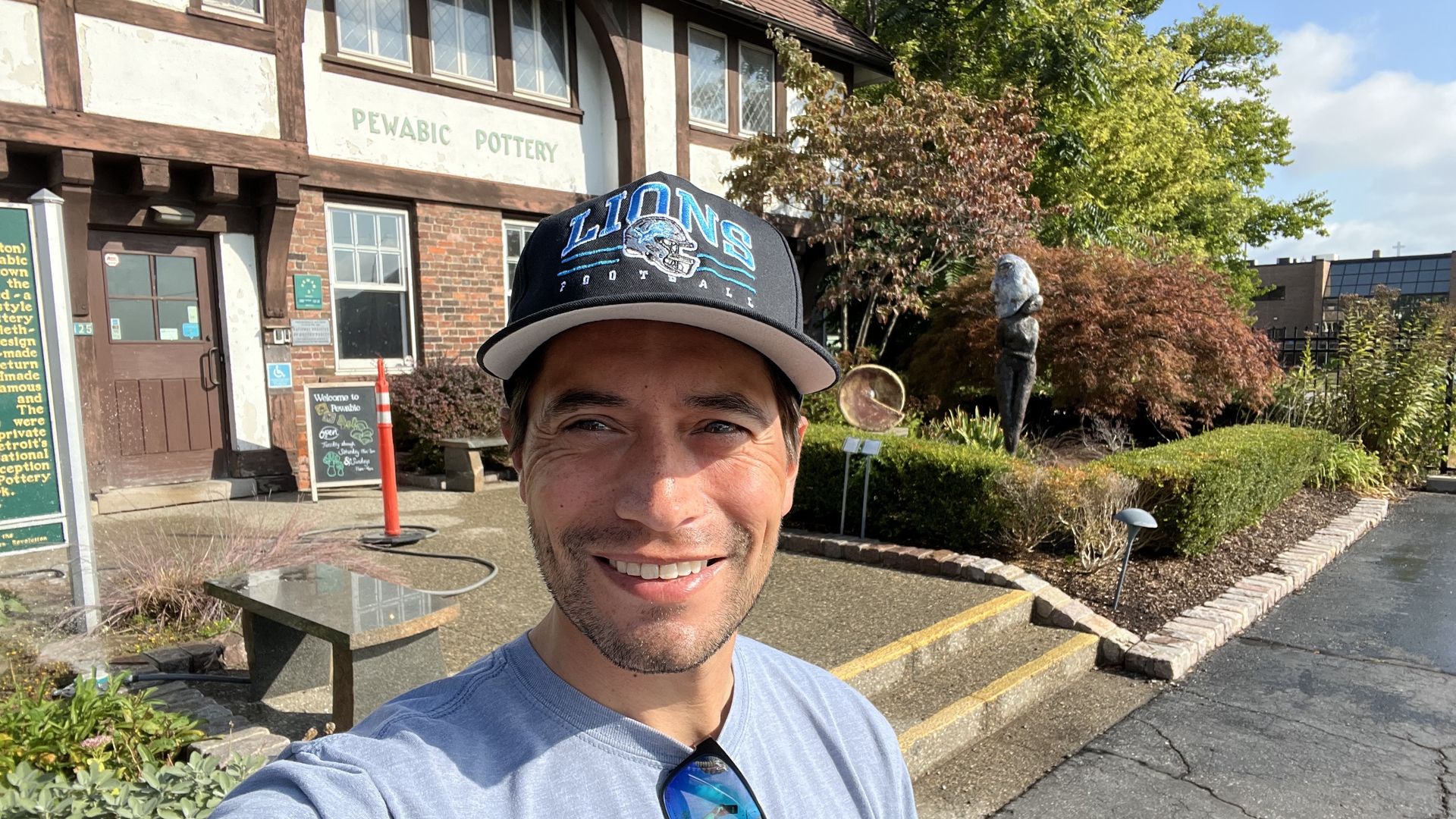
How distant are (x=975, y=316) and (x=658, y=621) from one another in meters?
11.1

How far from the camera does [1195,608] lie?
570 centimetres

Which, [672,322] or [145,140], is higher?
[145,140]

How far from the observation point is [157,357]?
8.07 m

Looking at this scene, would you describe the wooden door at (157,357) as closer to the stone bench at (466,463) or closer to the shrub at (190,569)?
the stone bench at (466,463)

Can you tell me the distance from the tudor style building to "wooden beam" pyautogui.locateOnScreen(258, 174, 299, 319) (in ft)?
0.07

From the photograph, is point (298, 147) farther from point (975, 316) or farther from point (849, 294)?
point (975, 316)

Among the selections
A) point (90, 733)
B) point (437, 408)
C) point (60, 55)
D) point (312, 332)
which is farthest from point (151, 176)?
point (90, 733)

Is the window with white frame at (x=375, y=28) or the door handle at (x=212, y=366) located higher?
the window with white frame at (x=375, y=28)

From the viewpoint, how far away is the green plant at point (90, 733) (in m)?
2.33

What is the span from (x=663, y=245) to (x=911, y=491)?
5.93 m

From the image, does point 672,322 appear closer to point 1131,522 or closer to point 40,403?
point 40,403

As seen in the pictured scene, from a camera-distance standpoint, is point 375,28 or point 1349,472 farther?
point 1349,472

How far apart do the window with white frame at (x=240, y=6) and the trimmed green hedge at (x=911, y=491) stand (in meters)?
6.55

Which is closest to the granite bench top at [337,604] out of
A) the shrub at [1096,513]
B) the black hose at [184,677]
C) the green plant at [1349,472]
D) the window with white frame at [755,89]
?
the black hose at [184,677]
